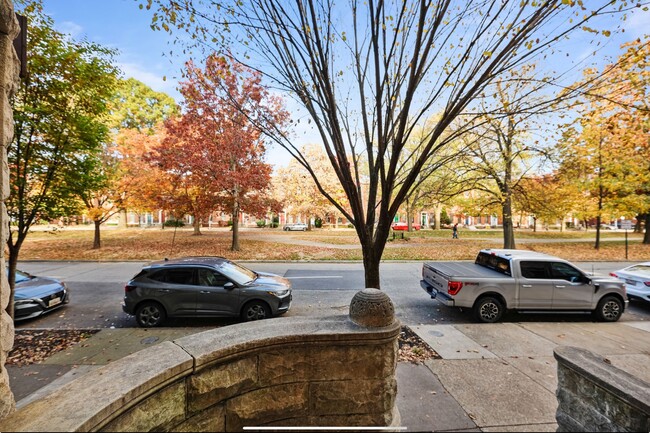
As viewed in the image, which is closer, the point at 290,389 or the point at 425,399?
the point at 290,389

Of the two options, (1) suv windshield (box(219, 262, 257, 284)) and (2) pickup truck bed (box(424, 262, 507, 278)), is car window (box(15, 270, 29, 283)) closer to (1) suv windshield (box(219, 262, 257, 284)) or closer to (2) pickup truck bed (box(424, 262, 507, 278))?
(1) suv windshield (box(219, 262, 257, 284))

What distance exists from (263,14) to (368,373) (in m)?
5.17

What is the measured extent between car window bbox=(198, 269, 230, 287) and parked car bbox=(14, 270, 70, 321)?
14.1ft

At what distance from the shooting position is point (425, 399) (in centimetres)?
394

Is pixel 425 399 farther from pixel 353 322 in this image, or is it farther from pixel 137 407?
pixel 137 407

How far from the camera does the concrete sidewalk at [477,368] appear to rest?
3639 mm

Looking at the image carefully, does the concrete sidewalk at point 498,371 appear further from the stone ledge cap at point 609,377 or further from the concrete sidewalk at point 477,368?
the stone ledge cap at point 609,377

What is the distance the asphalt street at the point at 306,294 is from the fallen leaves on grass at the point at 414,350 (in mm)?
1200

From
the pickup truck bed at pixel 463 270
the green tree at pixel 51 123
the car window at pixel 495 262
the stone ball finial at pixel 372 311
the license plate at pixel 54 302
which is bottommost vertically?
the license plate at pixel 54 302

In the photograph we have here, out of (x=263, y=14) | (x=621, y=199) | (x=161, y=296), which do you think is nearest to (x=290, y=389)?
(x=263, y=14)

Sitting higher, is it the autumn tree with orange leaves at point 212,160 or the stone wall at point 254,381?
the autumn tree with orange leaves at point 212,160

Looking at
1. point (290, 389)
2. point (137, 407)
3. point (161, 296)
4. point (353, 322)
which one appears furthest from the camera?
point (161, 296)

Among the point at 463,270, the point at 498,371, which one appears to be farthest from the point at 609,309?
the point at 498,371

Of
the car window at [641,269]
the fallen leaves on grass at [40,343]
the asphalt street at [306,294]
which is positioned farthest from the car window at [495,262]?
the fallen leaves on grass at [40,343]
